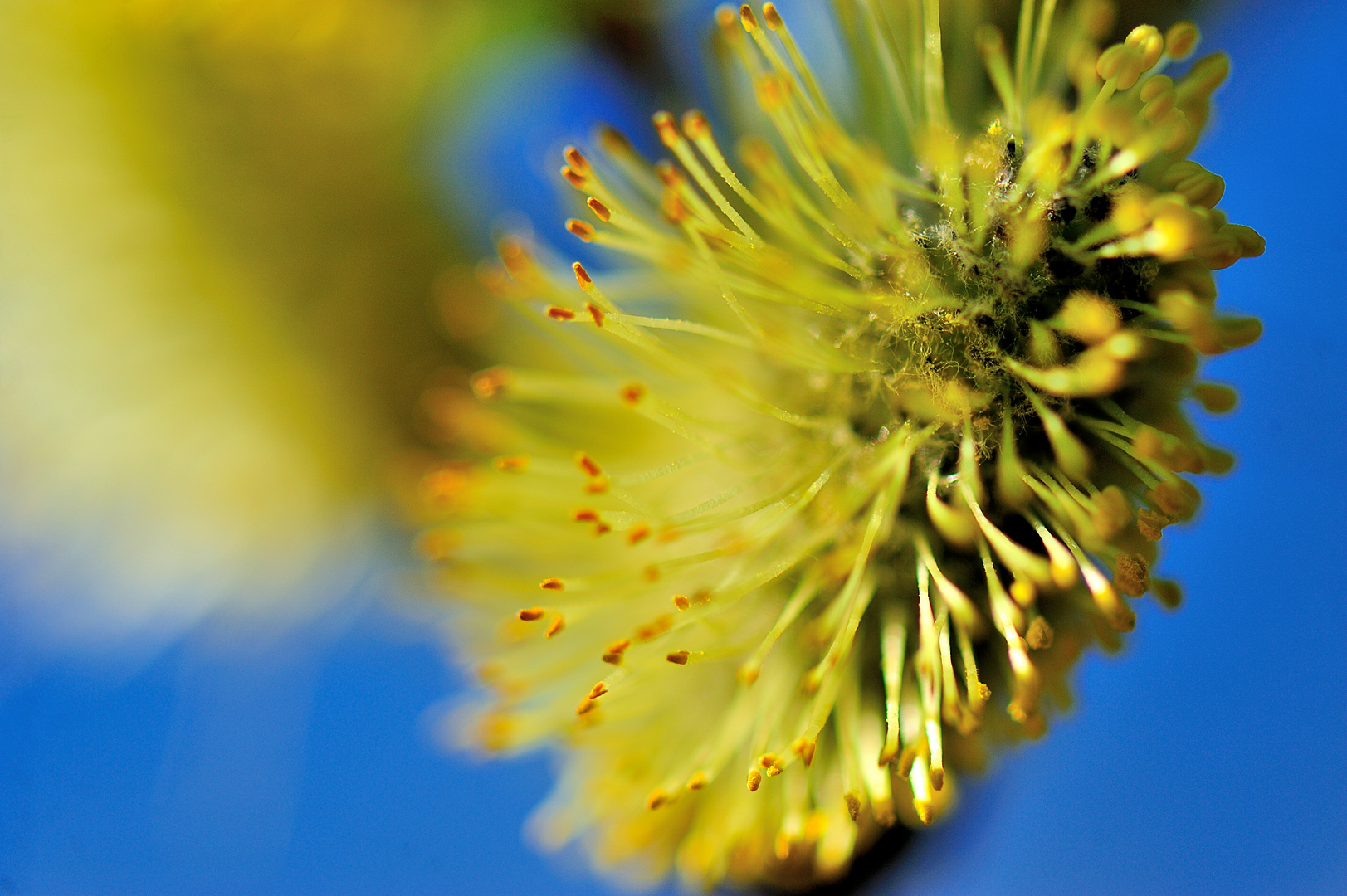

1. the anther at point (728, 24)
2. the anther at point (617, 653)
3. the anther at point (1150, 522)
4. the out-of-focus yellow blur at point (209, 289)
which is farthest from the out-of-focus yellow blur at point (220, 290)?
the anther at point (1150, 522)

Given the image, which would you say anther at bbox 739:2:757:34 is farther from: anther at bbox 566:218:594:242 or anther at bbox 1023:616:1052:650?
anther at bbox 1023:616:1052:650

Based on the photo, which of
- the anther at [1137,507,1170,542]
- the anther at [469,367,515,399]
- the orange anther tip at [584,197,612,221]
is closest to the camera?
the anther at [1137,507,1170,542]

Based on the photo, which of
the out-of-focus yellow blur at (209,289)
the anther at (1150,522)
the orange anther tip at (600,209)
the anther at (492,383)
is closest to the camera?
the anther at (1150,522)

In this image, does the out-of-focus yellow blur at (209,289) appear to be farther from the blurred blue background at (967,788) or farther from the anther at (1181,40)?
the anther at (1181,40)

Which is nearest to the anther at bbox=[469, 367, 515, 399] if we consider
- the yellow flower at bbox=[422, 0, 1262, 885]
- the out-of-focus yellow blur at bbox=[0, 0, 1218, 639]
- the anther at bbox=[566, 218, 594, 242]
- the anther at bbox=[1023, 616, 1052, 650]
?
the yellow flower at bbox=[422, 0, 1262, 885]

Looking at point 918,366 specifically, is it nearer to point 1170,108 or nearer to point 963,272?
point 963,272
